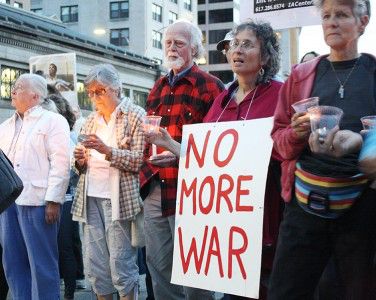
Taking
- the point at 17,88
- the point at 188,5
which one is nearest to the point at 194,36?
the point at 17,88

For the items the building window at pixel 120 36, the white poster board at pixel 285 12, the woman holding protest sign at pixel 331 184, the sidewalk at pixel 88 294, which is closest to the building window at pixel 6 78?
the building window at pixel 120 36

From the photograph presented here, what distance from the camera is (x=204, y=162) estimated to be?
12.2ft

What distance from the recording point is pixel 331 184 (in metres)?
2.71

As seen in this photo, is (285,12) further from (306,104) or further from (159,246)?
(306,104)

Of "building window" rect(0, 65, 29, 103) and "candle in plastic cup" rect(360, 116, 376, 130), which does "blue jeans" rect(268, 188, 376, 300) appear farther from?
"building window" rect(0, 65, 29, 103)

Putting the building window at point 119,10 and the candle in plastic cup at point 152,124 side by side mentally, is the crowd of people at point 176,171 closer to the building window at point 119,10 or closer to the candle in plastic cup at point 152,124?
the candle in plastic cup at point 152,124

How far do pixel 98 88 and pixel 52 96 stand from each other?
216cm

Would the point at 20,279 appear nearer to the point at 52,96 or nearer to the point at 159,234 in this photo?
the point at 159,234

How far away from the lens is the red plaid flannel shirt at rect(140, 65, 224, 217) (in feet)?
13.9

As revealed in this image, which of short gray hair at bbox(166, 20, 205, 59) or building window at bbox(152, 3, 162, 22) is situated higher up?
building window at bbox(152, 3, 162, 22)

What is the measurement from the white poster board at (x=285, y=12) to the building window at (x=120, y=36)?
2325 inches

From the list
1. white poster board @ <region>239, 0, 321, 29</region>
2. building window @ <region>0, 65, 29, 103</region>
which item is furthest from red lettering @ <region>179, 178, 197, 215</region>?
building window @ <region>0, 65, 29, 103</region>

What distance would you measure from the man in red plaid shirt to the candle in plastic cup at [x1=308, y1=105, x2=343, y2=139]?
1.74 metres

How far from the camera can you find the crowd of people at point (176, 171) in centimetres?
276
